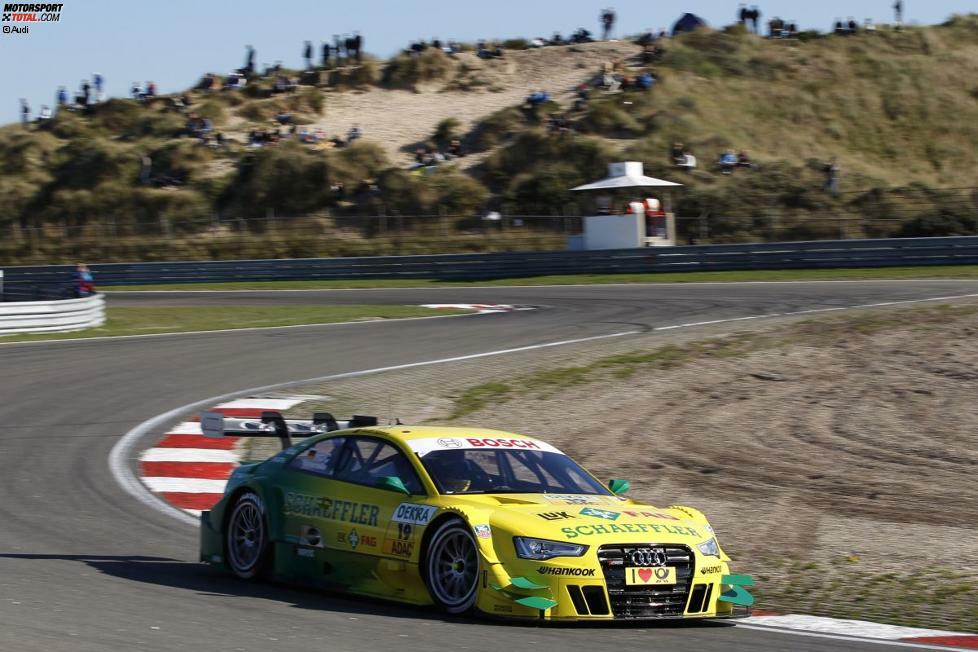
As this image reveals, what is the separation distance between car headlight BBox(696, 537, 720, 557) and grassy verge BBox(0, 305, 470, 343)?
19.2 meters

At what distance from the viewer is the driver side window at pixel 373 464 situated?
793 cm

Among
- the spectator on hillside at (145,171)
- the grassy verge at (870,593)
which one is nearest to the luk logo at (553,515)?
the grassy verge at (870,593)

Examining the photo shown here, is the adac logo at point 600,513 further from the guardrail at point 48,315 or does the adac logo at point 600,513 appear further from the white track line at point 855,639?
the guardrail at point 48,315

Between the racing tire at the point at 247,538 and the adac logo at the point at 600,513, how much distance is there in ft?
→ 7.19

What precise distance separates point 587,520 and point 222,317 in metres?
22.7

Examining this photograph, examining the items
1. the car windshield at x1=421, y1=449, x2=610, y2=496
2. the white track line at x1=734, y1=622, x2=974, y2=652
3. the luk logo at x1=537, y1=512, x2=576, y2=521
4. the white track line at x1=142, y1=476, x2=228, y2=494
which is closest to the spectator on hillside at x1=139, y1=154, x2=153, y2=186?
the white track line at x1=142, y1=476, x2=228, y2=494

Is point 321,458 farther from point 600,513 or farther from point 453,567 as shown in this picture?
point 600,513

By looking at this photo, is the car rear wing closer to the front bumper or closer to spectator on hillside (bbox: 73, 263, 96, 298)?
the front bumper

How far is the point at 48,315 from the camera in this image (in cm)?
2566

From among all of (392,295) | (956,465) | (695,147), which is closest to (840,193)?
(695,147)

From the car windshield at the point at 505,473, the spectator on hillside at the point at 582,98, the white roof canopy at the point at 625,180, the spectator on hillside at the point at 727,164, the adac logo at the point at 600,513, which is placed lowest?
the adac logo at the point at 600,513

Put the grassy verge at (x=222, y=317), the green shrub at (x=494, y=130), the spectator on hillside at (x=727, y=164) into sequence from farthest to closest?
the green shrub at (x=494, y=130) → the spectator on hillside at (x=727, y=164) → the grassy verge at (x=222, y=317)

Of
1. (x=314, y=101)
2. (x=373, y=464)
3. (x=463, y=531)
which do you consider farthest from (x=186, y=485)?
(x=314, y=101)

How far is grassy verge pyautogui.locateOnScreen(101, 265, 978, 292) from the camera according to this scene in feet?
102
